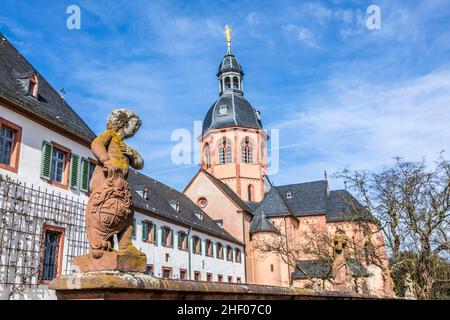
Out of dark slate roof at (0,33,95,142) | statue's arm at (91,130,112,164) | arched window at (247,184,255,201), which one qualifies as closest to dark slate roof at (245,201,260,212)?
arched window at (247,184,255,201)

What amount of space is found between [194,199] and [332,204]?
48.9ft

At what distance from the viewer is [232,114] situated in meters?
47.5

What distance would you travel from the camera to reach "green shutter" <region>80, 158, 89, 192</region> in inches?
638

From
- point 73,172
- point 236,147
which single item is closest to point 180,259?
point 73,172

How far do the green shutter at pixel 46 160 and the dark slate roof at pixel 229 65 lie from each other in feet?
128

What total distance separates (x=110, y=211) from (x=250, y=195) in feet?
140

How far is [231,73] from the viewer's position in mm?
51781

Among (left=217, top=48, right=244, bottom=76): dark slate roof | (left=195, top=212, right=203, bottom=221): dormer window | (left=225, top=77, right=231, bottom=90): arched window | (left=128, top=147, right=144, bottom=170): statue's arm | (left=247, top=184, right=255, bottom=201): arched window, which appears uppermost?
(left=217, top=48, right=244, bottom=76): dark slate roof

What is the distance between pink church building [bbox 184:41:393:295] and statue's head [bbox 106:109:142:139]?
111 feet

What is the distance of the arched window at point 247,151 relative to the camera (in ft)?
151

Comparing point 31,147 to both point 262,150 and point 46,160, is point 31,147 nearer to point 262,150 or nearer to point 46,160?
point 46,160

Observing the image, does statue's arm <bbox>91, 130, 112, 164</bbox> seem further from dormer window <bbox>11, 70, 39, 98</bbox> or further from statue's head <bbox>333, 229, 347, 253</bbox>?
dormer window <bbox>11, 70, 39, 98</bbox>

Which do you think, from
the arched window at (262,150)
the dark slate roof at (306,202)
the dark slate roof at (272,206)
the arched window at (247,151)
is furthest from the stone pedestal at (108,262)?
the arched window at (262,150)

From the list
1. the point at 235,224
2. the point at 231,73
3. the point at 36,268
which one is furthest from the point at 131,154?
the point at 231,73
